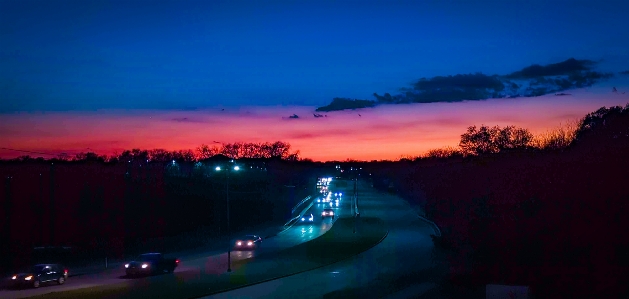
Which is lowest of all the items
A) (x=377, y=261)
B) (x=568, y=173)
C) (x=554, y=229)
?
(x=377, y=261)

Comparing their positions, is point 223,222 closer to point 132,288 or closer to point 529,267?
point 132,288

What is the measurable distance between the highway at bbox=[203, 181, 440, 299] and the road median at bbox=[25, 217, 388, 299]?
111cm

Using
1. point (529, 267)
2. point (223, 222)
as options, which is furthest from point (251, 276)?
point (223, 222)


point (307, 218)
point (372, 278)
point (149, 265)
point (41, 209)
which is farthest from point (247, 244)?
point (307, 218)

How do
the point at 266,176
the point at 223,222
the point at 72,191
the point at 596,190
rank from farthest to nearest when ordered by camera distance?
the point at 266,176 < the point at 223,222 < the point at 72,191 < the point at 596,190

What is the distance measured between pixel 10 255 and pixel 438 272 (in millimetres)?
29049

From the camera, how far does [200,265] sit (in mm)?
46062

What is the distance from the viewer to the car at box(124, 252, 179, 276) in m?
39.9

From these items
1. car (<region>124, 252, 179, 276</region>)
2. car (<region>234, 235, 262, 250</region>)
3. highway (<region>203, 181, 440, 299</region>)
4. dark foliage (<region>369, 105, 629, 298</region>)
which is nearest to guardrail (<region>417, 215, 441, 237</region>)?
highway (<region>203, 181, 440, 299</region>)

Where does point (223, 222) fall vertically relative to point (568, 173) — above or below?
below

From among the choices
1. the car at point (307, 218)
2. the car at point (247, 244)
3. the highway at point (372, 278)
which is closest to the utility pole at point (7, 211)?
the car at point (247, 244)

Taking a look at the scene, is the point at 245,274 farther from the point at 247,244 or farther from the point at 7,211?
the point at 7,211

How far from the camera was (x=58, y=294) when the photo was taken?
31078 mm

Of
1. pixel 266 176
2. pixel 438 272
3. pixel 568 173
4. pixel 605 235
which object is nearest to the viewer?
pixel 605 235
